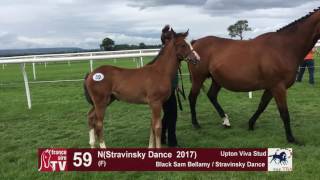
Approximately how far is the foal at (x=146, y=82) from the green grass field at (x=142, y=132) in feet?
2.96

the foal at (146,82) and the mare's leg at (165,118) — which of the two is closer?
the foal at (146,82)

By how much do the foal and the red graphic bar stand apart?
65cm

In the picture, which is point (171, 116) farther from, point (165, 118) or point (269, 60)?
point (269, 60)

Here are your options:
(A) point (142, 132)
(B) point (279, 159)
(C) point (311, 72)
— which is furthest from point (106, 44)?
(B) point (279, 159)

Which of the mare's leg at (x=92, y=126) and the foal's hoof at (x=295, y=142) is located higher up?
the mare's leg at (x=92, y=126)

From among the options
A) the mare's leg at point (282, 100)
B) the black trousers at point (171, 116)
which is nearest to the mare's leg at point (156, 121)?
the black trousers at point (171, 116)


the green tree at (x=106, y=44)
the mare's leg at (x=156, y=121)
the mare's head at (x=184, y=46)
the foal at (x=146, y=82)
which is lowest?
the green tree at (x=106, y=44)

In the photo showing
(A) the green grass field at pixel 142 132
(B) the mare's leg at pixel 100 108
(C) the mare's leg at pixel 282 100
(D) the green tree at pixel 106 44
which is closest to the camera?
(A) the green grass field at pixel 142 132

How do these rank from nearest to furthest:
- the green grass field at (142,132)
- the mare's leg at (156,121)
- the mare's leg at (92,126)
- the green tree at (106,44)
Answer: the green grass field at (142,132) → the mare's leg at (156,121) → the mare's leg at (92,126) → the green tree at (106,44)

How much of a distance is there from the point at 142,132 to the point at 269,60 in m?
2.44

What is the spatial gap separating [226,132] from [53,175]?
3.16m

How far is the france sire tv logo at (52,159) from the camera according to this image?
480 cm

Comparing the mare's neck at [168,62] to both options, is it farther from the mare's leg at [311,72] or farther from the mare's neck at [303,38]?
the mare's leg at [311,72]

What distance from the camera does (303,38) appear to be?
6633 mm
